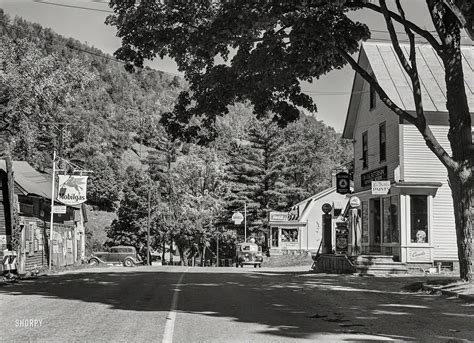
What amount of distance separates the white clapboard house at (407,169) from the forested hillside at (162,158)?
4.98 m

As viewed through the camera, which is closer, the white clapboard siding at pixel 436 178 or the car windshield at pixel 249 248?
the white clapboard siding at pixel 436 178

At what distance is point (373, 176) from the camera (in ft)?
107

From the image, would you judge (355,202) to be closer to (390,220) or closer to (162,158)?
(390,220)

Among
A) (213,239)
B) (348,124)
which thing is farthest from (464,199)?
(213,239)

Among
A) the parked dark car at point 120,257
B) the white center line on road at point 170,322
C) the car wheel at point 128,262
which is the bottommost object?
the car wheel at point 128,262

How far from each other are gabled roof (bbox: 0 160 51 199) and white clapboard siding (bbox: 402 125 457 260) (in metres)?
19.5

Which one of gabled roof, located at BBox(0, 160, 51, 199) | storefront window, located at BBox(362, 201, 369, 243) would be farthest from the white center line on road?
gabled roof, located at BBox(0, 160, 51, 199)

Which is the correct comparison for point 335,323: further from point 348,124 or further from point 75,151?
point 75,151

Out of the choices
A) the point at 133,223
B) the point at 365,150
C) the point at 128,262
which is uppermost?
the point at 365,150

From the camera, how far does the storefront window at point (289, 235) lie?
6236 centimetres

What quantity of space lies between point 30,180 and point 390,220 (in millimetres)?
21557

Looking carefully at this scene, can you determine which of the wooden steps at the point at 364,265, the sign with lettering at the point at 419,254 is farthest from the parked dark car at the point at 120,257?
the sign with lettering at the point at 419,254

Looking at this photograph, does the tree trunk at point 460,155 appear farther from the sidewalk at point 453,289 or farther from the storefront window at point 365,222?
the storefront window at point 365,222

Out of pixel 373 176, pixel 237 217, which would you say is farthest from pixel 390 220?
pixel 237 217
